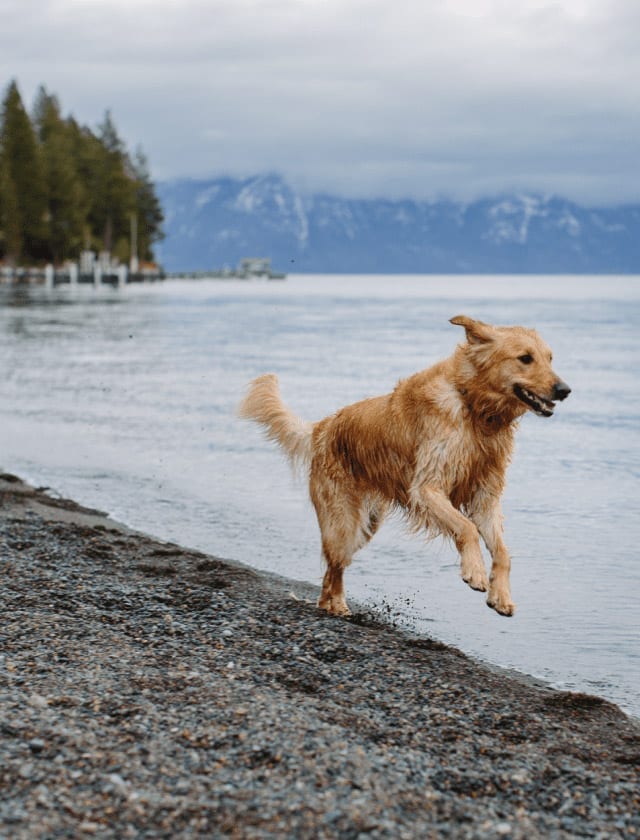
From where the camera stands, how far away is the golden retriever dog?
6059 millimetres

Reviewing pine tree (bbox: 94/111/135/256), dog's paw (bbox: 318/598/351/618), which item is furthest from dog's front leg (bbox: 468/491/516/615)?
pine tree (bbox: 94/111/135/256)

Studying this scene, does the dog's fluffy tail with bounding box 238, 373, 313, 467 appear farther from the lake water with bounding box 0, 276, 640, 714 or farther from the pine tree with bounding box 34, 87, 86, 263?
the pine tree with bounding box 34, 87, 86, 263

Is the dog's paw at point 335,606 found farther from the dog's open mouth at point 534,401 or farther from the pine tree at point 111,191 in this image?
the pine tree at point 111,191

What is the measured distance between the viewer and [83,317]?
173 ft

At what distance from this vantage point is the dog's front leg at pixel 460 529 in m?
5.91

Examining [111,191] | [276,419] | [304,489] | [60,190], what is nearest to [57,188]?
[60,190]

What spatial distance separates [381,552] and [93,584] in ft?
11.9

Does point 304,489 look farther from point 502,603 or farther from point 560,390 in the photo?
point 560,390

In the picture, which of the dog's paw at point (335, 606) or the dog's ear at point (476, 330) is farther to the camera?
the dog's paw at point (335, 606)

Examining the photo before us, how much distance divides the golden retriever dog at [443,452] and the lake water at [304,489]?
1.04 metres

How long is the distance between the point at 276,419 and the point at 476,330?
2.09m

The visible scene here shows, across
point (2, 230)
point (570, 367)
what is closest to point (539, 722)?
point (570, 367)

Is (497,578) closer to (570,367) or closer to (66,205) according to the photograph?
(570,367)

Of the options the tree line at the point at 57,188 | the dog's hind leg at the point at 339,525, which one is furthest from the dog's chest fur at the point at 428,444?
the tree line at the point at 57,188
